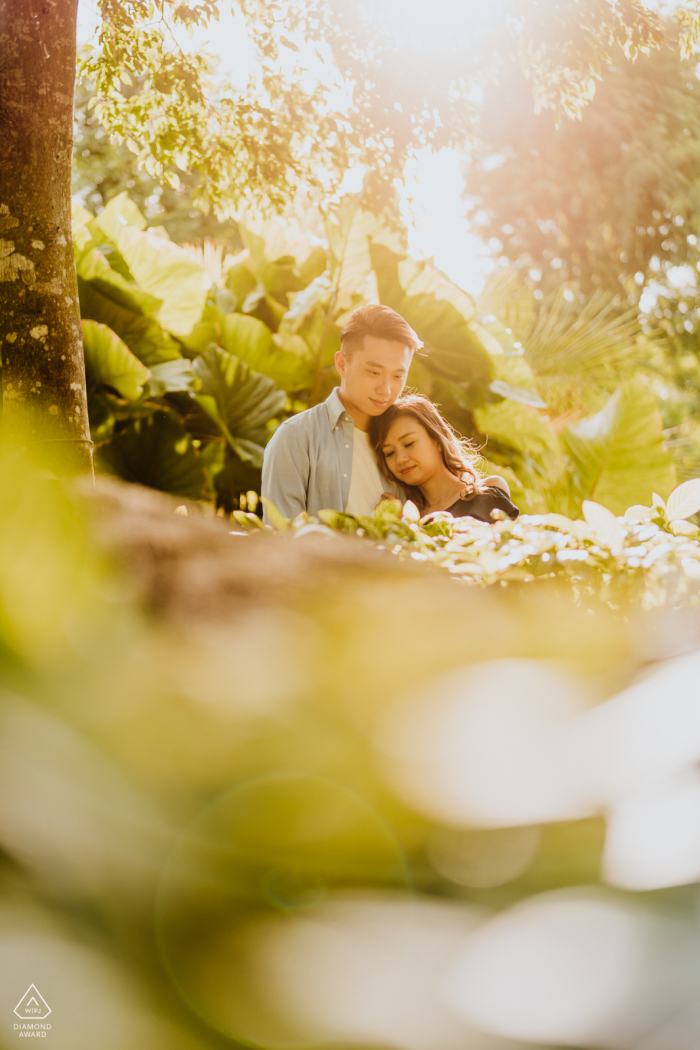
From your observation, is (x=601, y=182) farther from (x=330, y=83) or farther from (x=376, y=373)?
(x=376, y=373)

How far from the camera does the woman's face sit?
316cm

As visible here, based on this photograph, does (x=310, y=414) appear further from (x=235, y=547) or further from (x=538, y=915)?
(x=538, y=915)

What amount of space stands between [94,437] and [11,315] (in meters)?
2.31

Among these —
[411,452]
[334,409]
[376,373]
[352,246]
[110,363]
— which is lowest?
[411,452]

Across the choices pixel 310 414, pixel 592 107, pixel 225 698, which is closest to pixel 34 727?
pixel 225 698

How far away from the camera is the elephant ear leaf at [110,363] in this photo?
13.7 feet

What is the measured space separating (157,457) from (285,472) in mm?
1700

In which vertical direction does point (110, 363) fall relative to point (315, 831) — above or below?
above

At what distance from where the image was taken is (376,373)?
10.2ft

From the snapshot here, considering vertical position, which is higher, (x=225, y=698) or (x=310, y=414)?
(x=310, y=414)

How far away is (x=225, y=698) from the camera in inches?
33.1

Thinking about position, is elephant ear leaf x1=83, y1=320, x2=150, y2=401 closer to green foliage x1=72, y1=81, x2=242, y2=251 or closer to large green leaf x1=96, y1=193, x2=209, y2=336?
large green leaf x1=96, y1=193, x2=209, y2=336

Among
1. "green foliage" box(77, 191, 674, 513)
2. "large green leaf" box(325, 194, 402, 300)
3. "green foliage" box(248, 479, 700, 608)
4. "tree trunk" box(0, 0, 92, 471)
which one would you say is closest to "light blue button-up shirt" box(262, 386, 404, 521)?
"tree trunk" box(0, 0, 92, 471)

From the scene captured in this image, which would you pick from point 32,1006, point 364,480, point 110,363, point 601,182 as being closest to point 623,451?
point 364,480
